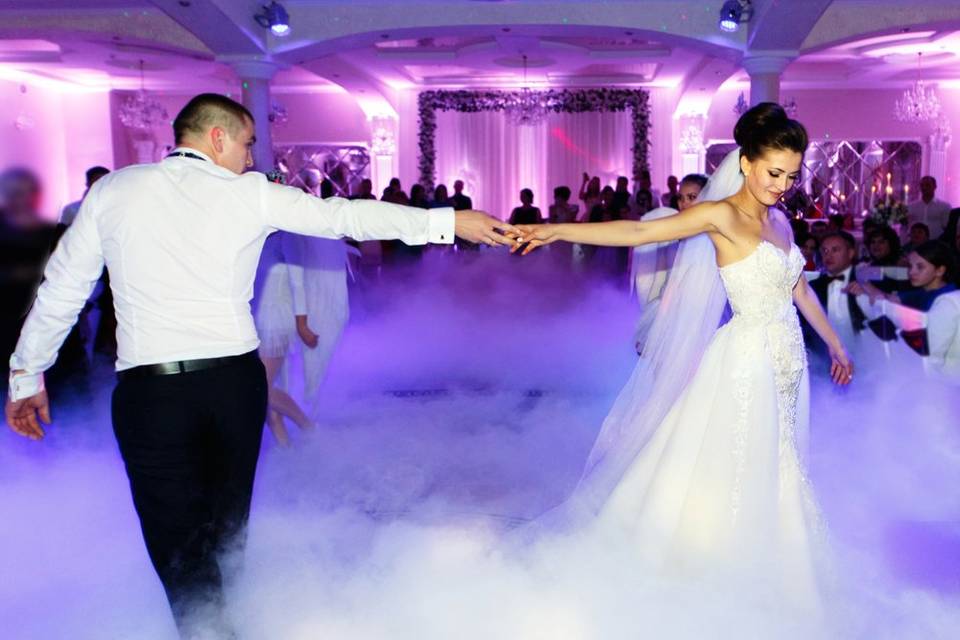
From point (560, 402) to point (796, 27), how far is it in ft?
14.1

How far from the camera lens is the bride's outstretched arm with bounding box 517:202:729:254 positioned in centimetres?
265

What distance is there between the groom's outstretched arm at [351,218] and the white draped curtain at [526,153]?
1245cm

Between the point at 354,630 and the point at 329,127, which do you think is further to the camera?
the point at 329,127

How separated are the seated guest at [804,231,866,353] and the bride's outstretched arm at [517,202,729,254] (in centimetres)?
264

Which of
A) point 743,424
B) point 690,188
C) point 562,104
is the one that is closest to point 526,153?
point 562,104

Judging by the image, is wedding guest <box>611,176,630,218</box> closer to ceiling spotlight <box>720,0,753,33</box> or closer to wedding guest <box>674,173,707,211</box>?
ceiling spotlight <box>720,0,753,33</box>

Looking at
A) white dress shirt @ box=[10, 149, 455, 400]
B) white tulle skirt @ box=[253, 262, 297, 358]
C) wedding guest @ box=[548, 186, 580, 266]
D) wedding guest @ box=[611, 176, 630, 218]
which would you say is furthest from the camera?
wedding guest @ box=[548, 186, 580, 266]

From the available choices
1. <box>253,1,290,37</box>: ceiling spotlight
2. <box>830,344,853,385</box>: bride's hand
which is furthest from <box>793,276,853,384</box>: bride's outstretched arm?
<box>253,1,290,37</box>: ceiling spotlight

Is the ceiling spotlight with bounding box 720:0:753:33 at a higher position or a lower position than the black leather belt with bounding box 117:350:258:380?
higher

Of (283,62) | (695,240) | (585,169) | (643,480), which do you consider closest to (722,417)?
(643,480)

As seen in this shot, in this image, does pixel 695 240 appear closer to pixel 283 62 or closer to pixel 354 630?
pixel 354 630

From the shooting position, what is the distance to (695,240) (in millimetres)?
3316

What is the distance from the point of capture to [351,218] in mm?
2270

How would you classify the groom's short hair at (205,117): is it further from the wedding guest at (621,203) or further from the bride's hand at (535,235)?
the wedding guest at (621,203)
